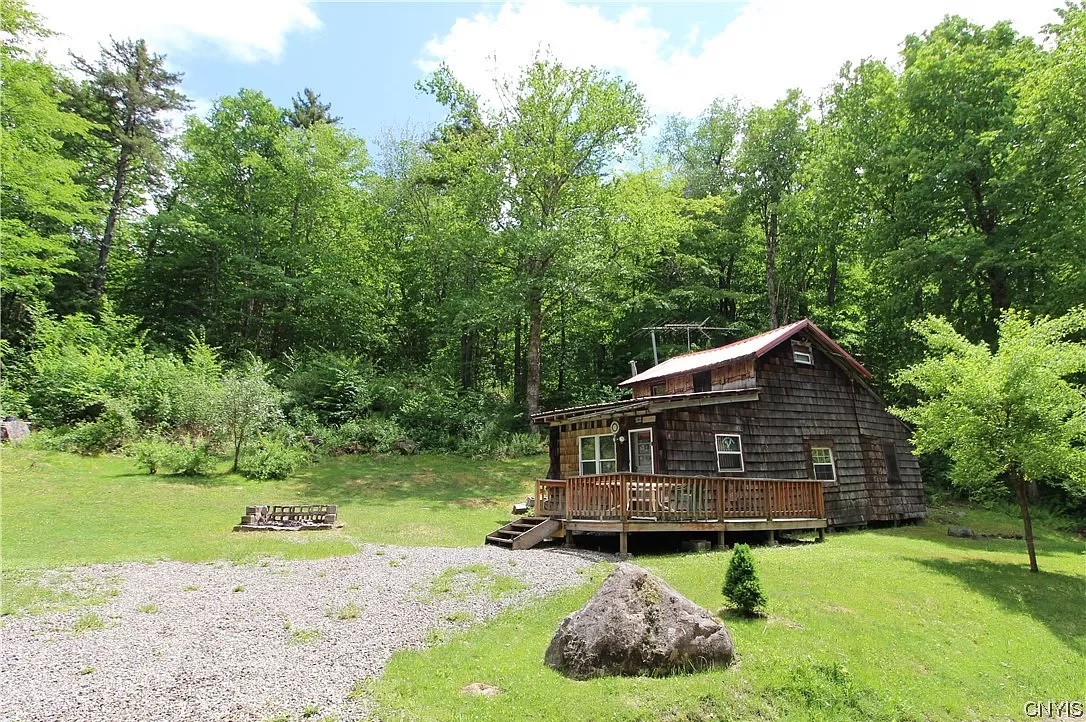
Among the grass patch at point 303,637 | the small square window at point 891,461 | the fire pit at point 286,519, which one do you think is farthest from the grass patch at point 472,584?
the small square window at point 891,461

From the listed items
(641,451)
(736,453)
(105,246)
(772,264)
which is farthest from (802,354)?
(105,246)

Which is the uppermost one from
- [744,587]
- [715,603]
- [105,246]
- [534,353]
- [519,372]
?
[105,246]

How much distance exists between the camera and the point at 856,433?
19.1 m

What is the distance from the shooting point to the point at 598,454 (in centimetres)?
1639

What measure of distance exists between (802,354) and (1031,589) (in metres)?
9.08

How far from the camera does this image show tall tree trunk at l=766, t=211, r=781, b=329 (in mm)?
30344

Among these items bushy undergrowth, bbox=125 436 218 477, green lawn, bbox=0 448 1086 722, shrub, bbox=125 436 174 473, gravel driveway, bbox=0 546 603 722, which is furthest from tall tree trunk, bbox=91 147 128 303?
gravel driveway, bbox=0 546 603 722

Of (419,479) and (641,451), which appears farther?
(419,479)

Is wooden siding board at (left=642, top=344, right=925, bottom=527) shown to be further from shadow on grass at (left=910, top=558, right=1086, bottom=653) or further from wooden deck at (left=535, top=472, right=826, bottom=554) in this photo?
shadow on grass at (left=910, top=558, right=1086, bottom=653)

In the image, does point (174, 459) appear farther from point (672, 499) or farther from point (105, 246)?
point (105, 246)

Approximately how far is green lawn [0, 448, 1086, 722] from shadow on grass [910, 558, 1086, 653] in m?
0.05

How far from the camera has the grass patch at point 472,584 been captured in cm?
888

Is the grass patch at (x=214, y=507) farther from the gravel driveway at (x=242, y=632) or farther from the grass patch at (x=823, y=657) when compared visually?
the grass patch at (x=823, y=657)

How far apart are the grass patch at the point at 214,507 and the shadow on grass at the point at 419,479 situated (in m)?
0.04
